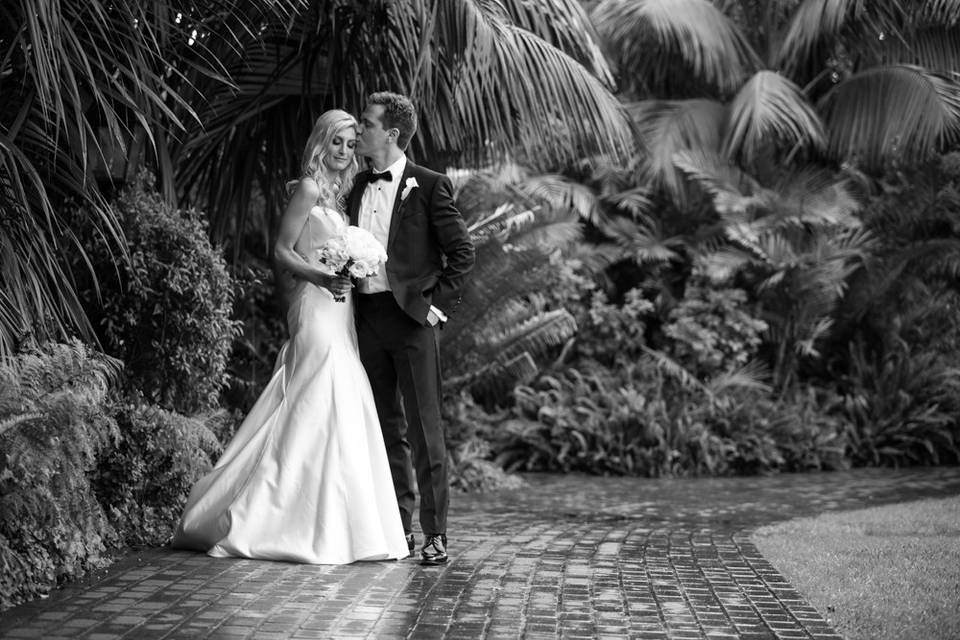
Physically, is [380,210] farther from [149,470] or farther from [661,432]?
[661,432]

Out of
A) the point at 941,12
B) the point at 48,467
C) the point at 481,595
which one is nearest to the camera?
the point at 48,467

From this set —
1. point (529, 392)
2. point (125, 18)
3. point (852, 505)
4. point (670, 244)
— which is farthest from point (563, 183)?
point (125, 18)

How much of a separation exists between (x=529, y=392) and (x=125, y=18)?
779 cm

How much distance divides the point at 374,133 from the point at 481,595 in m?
2.42

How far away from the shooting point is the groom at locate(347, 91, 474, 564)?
6258 millimetres

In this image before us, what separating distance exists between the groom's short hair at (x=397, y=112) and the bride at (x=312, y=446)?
266mm

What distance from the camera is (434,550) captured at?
6207 mm

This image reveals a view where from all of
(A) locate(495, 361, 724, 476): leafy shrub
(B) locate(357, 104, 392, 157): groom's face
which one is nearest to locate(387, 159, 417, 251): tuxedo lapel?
(B) locate(357, 104, 392, 157): groom's face

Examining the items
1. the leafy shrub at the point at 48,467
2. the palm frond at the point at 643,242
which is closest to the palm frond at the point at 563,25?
the leafy shrub at the point at 48,467

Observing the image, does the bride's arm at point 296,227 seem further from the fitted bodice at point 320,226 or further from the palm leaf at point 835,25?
the palm leaf at point 835,25

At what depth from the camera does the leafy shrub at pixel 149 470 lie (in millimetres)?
6508

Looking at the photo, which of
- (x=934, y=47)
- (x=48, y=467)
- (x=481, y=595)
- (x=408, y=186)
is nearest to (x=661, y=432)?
(x=934, y=47)

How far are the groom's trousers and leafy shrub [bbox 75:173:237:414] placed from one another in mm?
1084

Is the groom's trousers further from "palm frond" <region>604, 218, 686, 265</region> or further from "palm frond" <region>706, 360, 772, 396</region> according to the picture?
"palm frond" <region>604, 218, 686, 265</region>
